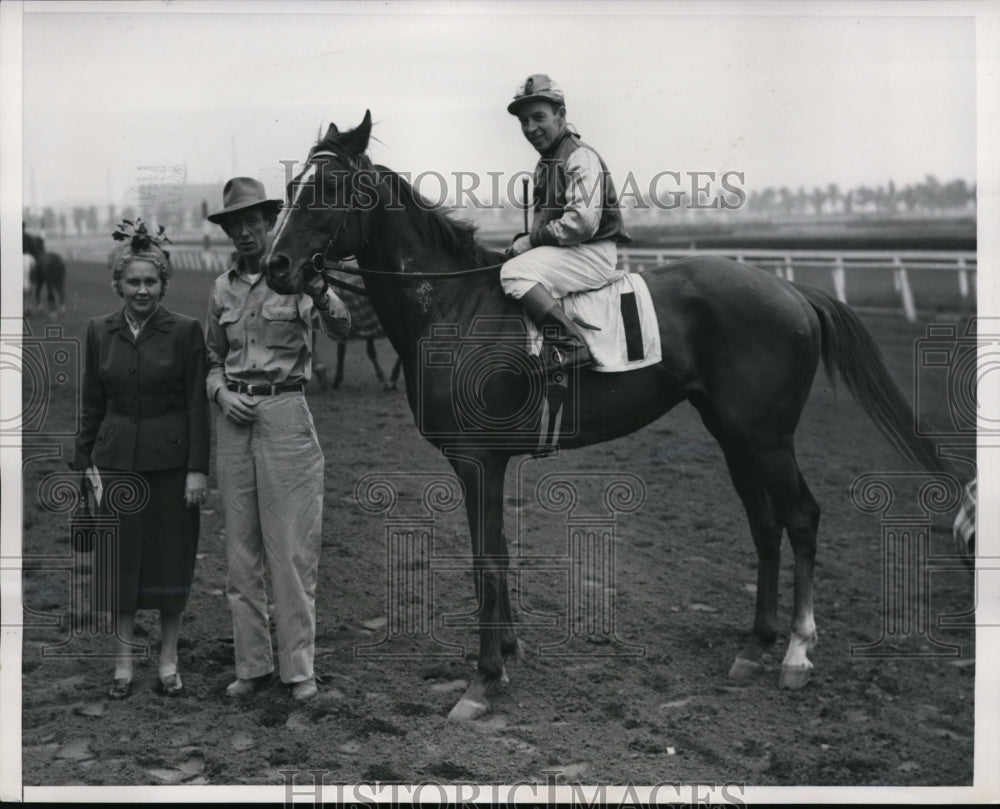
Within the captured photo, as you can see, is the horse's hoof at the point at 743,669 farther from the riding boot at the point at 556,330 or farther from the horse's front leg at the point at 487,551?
Answer: the riding boot at the point at 556,330

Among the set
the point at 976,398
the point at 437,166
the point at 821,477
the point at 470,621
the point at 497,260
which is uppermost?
the point at 437,166

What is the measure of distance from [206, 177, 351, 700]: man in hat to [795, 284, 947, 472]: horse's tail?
2363mm

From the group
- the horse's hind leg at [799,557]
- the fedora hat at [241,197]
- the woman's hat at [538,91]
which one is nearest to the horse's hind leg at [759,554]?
the horse's hind leg at [799,557]

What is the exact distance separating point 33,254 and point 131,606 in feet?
6.10

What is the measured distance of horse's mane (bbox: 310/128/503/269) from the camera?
423 cm

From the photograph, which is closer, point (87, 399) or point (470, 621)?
point (87, 399)

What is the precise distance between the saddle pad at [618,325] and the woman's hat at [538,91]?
0.87m

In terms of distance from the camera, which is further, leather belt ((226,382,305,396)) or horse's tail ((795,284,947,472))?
horse's tail ((795,284,947,472))

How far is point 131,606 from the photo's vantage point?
419 cm

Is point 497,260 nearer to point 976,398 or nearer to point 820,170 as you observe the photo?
point 820,170

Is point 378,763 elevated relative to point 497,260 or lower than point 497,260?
lower

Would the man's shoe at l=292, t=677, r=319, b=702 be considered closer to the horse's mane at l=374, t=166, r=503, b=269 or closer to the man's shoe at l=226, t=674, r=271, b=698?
the man's shoe at l=226, t=674, r=271, b=698

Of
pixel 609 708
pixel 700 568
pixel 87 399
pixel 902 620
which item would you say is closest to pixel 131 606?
pixel 87 399

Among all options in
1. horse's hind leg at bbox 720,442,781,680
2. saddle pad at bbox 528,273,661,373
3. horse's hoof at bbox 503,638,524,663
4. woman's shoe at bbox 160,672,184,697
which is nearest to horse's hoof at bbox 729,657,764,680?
horse's hind leg at bbox 720,442,781,680
